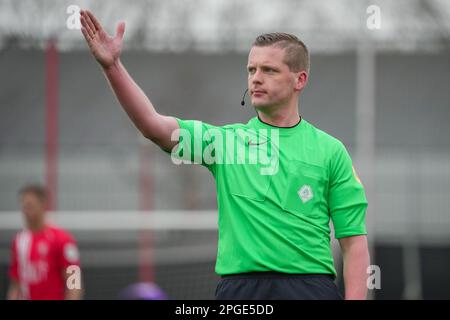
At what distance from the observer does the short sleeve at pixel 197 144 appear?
3.63 meters

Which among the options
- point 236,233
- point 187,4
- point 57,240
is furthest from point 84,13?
point 187,4

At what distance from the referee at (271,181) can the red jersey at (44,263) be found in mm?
→ 4251

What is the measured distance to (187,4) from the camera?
1220 cm

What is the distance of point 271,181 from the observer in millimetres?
3625

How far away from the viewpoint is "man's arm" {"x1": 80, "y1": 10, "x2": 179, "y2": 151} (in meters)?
3.49

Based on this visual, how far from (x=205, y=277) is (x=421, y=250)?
284cm

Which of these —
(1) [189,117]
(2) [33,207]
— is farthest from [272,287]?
(1) [189,117]

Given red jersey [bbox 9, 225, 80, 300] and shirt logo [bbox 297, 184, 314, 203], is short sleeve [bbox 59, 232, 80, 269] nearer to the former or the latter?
red jersey [bbox 9, 225, 80, 300]

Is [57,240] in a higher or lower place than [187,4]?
lower

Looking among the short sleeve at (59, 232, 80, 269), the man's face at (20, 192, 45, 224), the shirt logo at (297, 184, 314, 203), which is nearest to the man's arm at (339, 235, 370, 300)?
the shirt logo at (297, 184, 314, 203)

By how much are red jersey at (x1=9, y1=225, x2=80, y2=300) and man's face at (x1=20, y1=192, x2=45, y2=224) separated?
0.11m

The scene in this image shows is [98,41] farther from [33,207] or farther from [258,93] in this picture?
[33,207]
